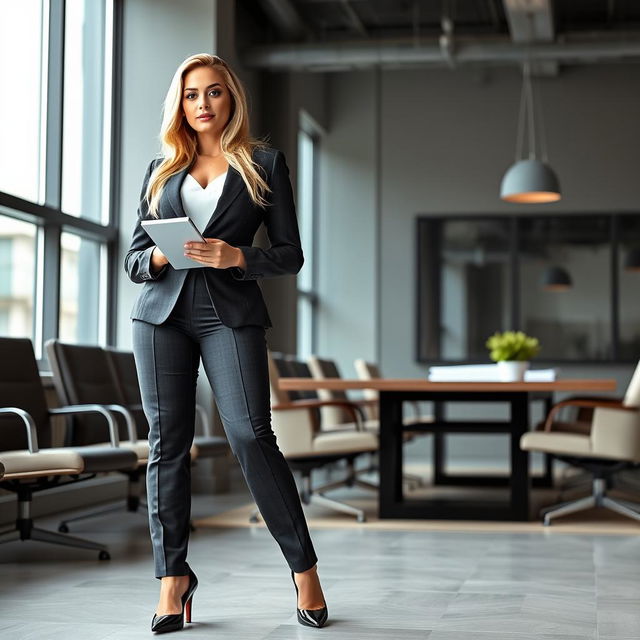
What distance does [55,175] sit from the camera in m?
6.05

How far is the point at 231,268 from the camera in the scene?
266 cm

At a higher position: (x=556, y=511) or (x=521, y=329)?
(x=521, y=329)

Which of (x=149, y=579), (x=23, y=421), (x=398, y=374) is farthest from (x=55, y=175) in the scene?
(x=398, y=374)

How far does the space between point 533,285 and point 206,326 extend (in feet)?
27.6

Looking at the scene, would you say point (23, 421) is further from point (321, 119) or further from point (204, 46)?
point (321, 119)

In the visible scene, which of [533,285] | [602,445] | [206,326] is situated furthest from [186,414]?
[533,285]

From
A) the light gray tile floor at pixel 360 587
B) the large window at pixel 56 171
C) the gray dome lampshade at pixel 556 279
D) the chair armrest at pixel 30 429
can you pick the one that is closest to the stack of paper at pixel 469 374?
the light gray tile floor at pixel 360 587

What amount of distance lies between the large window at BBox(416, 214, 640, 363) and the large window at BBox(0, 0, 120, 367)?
4.78 metres

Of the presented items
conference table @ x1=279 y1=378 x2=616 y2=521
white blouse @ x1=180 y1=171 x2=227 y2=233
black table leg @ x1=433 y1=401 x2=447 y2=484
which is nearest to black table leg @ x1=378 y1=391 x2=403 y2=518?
conference table @ x1=279 y1=378 x2=616 y2=521

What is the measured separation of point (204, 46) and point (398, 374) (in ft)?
15.9

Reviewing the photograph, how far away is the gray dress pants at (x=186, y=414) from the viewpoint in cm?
265

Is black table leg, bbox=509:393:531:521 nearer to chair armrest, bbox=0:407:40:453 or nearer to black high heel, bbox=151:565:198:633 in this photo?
chair armrest, bbox=0:407:40:453

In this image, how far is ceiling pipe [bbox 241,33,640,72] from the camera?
8570mm

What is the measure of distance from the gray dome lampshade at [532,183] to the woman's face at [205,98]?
506cm
